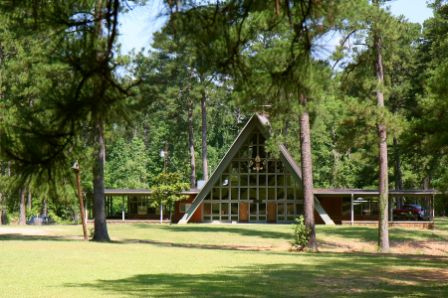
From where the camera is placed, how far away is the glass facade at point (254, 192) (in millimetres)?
39781

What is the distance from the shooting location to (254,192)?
40.3 m

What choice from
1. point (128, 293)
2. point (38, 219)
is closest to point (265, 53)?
point (128, 293)

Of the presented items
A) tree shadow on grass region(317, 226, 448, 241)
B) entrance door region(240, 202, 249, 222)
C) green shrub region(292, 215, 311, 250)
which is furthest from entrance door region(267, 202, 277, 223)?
green shrub region(292, 215, 311, 250)

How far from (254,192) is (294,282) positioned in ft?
93.1

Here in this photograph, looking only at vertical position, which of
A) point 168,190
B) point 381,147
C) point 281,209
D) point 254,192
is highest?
point 381,147

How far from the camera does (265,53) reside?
18.0ft

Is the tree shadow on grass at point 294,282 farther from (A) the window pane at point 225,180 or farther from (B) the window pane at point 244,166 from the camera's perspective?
(A) the window pane at point 225,180

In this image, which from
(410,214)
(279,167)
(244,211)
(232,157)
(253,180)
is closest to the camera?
(232,157)

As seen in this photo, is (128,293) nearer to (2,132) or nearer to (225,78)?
(225,78)

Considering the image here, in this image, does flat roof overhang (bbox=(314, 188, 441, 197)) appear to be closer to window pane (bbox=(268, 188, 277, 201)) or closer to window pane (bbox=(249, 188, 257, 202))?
window pane (bbox=(268, 188, 277, 201))

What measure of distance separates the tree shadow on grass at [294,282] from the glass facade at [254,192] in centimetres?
2401

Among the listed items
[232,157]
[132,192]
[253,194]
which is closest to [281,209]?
[253,194]

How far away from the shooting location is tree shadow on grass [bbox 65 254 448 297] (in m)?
10.4

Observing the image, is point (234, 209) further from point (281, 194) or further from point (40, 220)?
point (40, 220)
